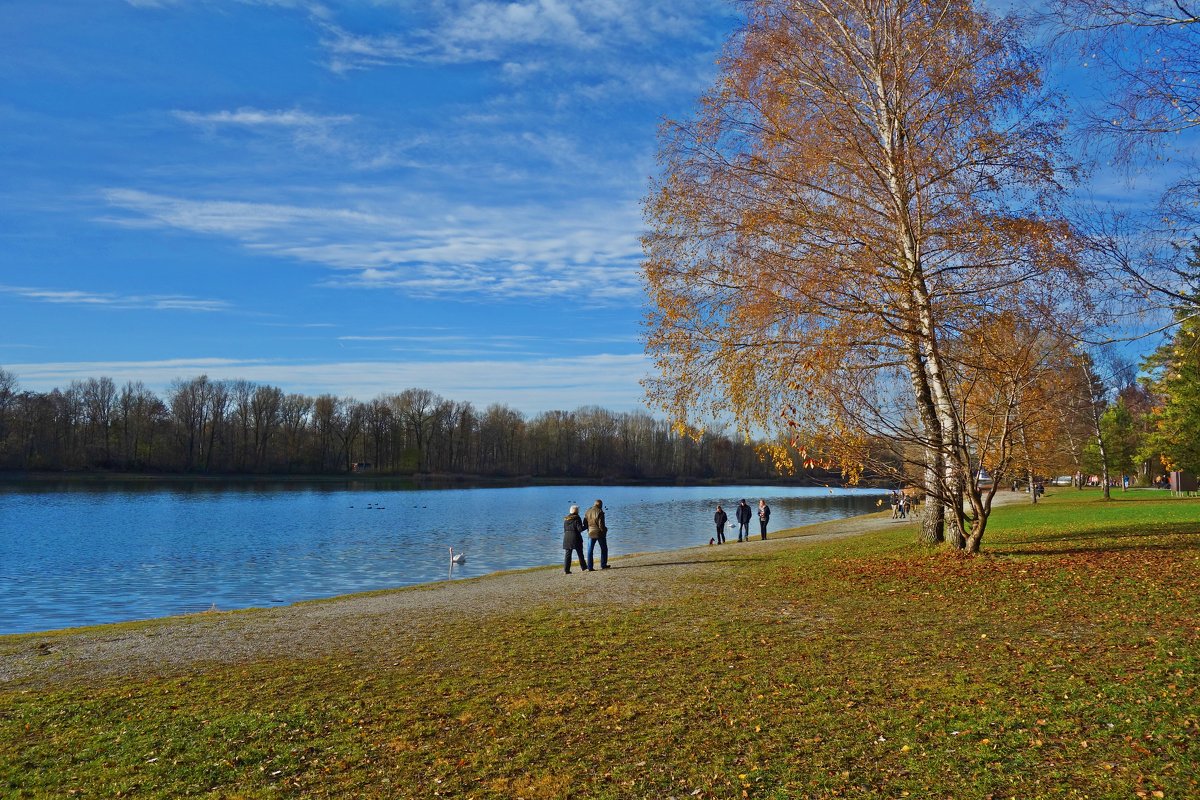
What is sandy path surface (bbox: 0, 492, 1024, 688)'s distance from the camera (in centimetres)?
1003

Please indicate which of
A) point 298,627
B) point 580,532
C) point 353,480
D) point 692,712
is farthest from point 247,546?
point 353,480

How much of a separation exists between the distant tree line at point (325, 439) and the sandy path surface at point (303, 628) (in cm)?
6905

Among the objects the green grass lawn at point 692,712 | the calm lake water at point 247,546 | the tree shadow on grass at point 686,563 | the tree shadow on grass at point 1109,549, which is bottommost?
the calm lake water at point 247,546

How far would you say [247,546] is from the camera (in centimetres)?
3331

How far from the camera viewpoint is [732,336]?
1446 centimetres

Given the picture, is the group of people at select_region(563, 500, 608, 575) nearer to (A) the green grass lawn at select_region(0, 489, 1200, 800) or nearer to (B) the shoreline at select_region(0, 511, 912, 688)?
(B) the shoreline at select_region(0, 511, 912, 688)

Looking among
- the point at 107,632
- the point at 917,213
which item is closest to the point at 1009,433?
the point at 917,213

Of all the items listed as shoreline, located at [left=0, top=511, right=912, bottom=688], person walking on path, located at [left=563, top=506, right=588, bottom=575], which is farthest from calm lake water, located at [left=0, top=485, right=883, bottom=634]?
person walking on path, located at [left=563, top=506, right=588, bottom=575]

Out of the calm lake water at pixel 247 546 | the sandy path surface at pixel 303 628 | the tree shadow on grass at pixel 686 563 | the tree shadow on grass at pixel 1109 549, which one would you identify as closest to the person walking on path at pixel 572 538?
the sandy path surface at pixel 303 628

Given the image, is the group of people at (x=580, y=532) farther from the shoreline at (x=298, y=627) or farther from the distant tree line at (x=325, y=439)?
the distant tree line at (x=325, y=439)

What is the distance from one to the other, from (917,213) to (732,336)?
404cm

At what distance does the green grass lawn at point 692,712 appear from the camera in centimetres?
568

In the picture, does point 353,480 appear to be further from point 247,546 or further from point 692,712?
point 692,712

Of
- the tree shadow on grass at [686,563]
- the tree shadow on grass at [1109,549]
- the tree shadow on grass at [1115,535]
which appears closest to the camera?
the tree shadow on grass at [1109,549]
